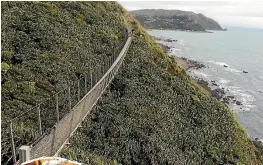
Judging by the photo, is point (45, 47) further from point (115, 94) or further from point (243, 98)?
point (243, 98)

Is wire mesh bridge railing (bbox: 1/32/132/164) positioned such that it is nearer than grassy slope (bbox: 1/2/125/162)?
Yes

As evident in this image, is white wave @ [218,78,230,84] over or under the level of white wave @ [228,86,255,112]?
over

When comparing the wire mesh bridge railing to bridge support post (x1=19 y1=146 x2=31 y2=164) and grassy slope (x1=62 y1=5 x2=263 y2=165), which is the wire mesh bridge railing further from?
grassy slope (x1=62 y1=5 x2=263 y2=165)

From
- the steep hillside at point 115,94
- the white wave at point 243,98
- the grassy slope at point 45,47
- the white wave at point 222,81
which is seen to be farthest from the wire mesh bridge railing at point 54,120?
the white wave at point 222,81

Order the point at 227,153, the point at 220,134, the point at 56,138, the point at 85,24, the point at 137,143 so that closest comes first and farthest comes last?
the point at 56,138 → the point at 137,143 → the point at 227,153 → the point at 220,134 → the point at 85,24

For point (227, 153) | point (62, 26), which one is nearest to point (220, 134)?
point (227, 153)

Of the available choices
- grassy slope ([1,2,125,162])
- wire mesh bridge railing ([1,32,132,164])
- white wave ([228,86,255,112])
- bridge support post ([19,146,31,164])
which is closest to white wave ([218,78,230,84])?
white wave ([228,86,255,112])

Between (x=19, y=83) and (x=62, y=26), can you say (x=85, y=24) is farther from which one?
(x=19, y=83)
